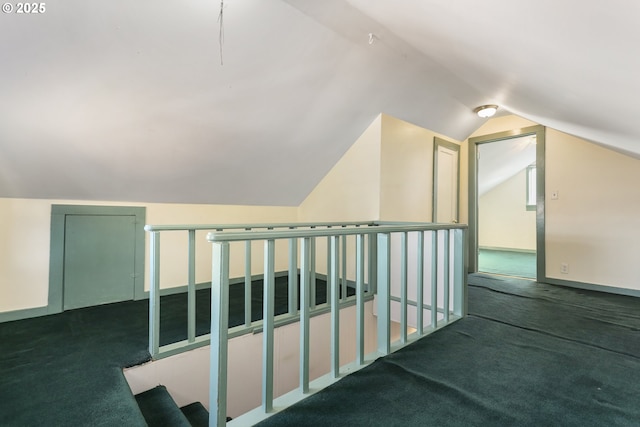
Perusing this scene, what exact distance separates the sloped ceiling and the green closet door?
0.25 metres

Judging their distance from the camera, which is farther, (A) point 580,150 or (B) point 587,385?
(A) point 580,150

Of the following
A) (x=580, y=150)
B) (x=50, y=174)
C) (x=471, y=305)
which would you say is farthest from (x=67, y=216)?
(x=580, y=150)

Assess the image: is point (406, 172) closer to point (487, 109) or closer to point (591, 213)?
point (487, 109)

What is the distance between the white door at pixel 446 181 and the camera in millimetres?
3824

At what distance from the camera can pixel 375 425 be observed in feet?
3.61

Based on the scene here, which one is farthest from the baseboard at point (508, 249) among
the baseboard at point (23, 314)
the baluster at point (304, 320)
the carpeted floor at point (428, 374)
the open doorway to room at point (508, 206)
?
the baseboard at point (23, 314)

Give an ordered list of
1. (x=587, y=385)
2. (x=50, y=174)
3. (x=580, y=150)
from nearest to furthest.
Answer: (x=587, y=385) < (x=50, y=174) < (x=580, y=150)

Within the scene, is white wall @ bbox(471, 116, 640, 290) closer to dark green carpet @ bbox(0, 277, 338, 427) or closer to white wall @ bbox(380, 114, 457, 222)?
white wall @ bbox(380, 114, 457, 222)

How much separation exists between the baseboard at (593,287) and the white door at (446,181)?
51.9 inches

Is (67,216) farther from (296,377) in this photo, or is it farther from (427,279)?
(427,279)

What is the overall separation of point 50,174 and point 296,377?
240 centimetres

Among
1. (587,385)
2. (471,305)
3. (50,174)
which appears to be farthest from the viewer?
(471,305)

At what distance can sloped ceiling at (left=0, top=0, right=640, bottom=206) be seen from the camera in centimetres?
129

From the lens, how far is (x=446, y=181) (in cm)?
402
